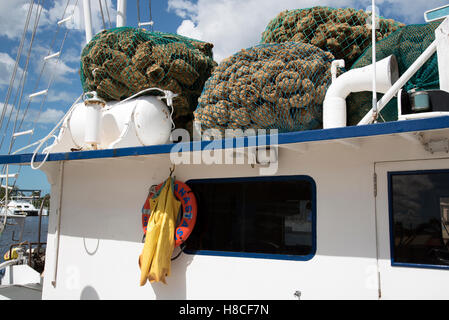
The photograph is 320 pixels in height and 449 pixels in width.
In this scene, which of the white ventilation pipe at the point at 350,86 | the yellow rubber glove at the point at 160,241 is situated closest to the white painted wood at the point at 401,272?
the white ventilation pipe at the point at 350,86

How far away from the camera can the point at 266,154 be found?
3895 mm

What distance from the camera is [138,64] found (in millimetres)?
4719

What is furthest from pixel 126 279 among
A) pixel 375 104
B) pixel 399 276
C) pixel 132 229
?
pixel 375 104

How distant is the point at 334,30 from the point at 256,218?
2248 millimetres

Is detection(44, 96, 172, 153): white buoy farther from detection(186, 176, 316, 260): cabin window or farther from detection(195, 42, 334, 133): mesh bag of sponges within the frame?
detection(195, 42, 334, 133): mesh bag of sponges

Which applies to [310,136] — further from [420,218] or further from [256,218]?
[256,218]

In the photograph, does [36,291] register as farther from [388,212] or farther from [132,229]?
[388,212]

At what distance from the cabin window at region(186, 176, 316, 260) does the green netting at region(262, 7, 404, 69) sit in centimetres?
166

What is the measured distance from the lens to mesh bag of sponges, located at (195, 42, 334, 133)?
3668 mm

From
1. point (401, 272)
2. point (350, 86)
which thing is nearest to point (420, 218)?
point (401, 272)

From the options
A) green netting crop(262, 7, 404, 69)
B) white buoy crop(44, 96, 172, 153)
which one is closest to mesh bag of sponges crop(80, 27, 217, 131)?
white buoy crop(44, 96, 172, 153)

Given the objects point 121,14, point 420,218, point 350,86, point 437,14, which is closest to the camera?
point 437,14

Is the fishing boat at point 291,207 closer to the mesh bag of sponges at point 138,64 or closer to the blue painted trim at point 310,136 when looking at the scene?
the blue painted trim at point 310,136
